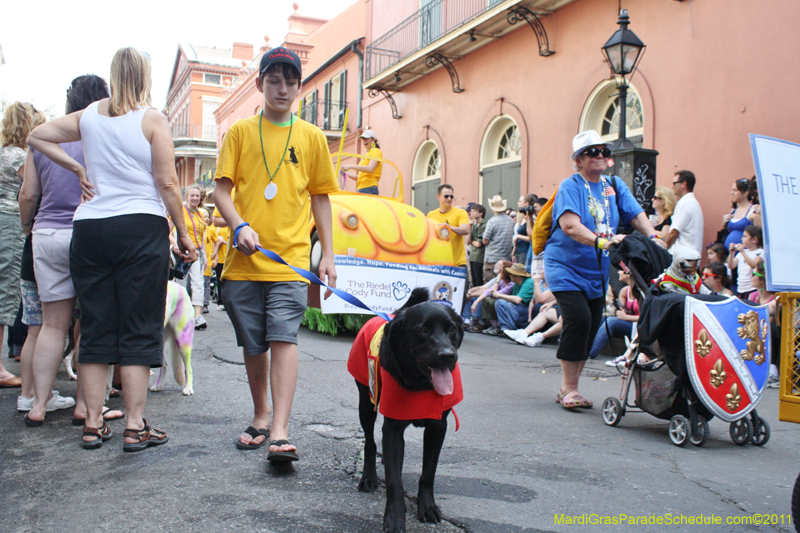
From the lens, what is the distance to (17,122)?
14.3ft

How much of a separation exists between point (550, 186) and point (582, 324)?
837 cm

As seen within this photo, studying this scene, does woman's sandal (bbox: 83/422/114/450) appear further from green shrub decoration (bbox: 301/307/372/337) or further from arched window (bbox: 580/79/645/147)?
arched window (bbox: 580/79/645/147)

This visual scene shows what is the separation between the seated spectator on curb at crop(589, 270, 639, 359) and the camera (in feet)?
23.2

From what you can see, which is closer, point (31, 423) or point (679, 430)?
point (31, 423)

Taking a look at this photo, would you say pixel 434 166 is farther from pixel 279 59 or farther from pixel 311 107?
pixel 279 59

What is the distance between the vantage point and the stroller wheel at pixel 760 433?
4.00 meters

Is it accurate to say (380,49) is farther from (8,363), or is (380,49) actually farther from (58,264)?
(58,264)

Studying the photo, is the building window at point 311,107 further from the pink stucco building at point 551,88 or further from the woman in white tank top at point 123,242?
the woman in white tank top at point 123,242

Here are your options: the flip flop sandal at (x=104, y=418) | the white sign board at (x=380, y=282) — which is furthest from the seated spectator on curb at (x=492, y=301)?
the flip flop sandal at (x=104, y=418)

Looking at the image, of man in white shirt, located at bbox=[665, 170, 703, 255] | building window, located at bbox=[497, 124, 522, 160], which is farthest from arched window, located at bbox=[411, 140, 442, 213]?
man in white shirt, located at bbox=[665, 170, 703, 255]

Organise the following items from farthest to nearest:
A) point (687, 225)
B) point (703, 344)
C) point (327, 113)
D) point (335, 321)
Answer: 1. point (327, 113)
2. point (687, 225)
3. point (335, 321)
4. point (703, 344)

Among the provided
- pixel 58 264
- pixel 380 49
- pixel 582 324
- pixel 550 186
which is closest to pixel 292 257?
pixel 58 264

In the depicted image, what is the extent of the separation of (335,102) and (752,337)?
70.3 feet

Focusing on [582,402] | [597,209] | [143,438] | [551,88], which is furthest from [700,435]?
[551,88]
